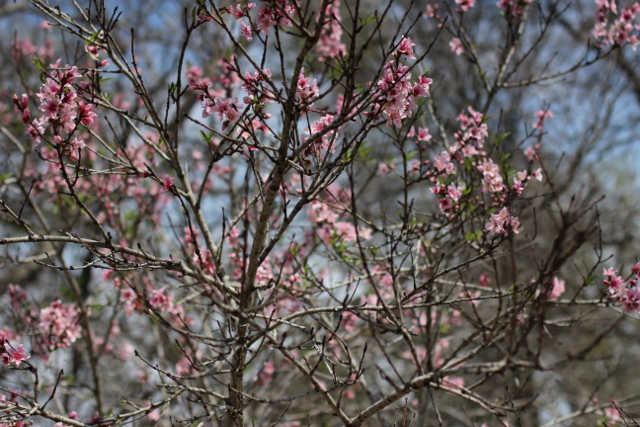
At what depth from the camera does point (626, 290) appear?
2938mm

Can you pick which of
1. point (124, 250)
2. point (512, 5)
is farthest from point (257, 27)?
point (512, 5)

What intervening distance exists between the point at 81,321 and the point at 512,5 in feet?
15.9

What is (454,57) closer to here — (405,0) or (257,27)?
(405,0)

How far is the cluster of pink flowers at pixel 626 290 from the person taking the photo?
9.28 ft

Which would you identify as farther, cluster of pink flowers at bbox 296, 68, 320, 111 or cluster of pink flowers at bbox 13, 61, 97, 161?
cluster of pink flowers at bbox 296, 68, 320, 111

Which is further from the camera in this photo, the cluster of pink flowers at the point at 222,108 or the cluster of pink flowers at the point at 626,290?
the cluster of pink flowers at the point at 626,290

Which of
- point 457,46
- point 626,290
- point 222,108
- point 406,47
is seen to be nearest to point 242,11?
point 222,108

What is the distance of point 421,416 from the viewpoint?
415cm

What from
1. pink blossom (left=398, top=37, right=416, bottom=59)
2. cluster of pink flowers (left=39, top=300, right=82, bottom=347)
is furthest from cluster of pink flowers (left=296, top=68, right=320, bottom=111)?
cluster of pink flowers (left=39, top=300, right=82, bottom=347)

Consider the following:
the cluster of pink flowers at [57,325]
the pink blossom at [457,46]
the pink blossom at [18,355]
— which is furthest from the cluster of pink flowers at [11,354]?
the pink blossom at [457,46]

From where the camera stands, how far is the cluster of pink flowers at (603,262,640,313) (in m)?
2.83

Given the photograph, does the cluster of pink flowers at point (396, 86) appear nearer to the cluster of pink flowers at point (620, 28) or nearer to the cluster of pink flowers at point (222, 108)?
the cluster of pink flowers at point (222, 108)

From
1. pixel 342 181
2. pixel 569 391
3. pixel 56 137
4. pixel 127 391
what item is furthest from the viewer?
pixel 569 391

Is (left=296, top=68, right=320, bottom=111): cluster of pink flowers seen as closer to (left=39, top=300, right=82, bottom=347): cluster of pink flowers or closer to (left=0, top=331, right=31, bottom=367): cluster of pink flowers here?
(left=0, top=331, right=31, bottom=367): cluster of pink flowers
